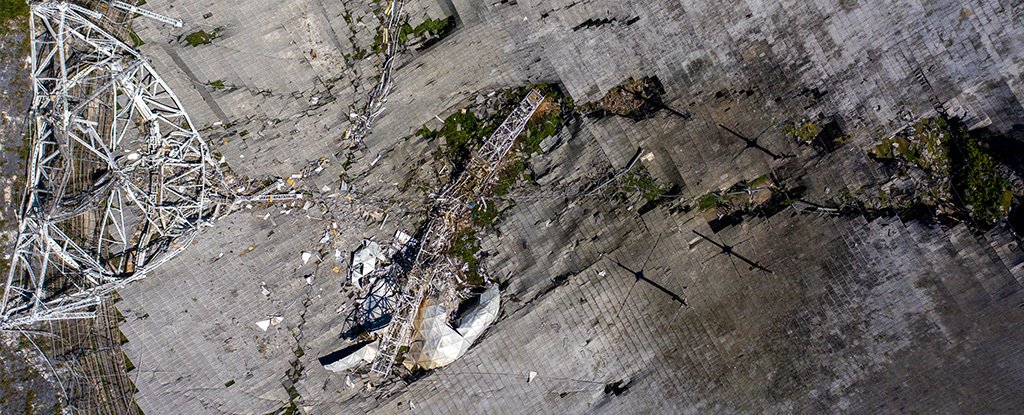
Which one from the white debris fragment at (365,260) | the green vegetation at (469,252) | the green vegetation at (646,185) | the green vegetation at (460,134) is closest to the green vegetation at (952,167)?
the green vegetation at (646,185)

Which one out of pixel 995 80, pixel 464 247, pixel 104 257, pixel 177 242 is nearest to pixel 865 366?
pixel 995 80

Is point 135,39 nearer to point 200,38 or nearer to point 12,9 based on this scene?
point 200,38

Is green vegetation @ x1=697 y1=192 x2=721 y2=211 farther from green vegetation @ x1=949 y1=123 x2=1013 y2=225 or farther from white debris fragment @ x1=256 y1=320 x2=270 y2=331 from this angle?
white debris fragment @ x1=256 y1=320 x2=270 y2=331

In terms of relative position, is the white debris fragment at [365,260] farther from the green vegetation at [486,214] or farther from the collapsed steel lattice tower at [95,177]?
the collapsed steel lattice tower at [95,177]


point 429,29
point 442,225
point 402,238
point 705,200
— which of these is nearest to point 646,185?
point 705,200

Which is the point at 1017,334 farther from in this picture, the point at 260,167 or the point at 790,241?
the point at 260,167
